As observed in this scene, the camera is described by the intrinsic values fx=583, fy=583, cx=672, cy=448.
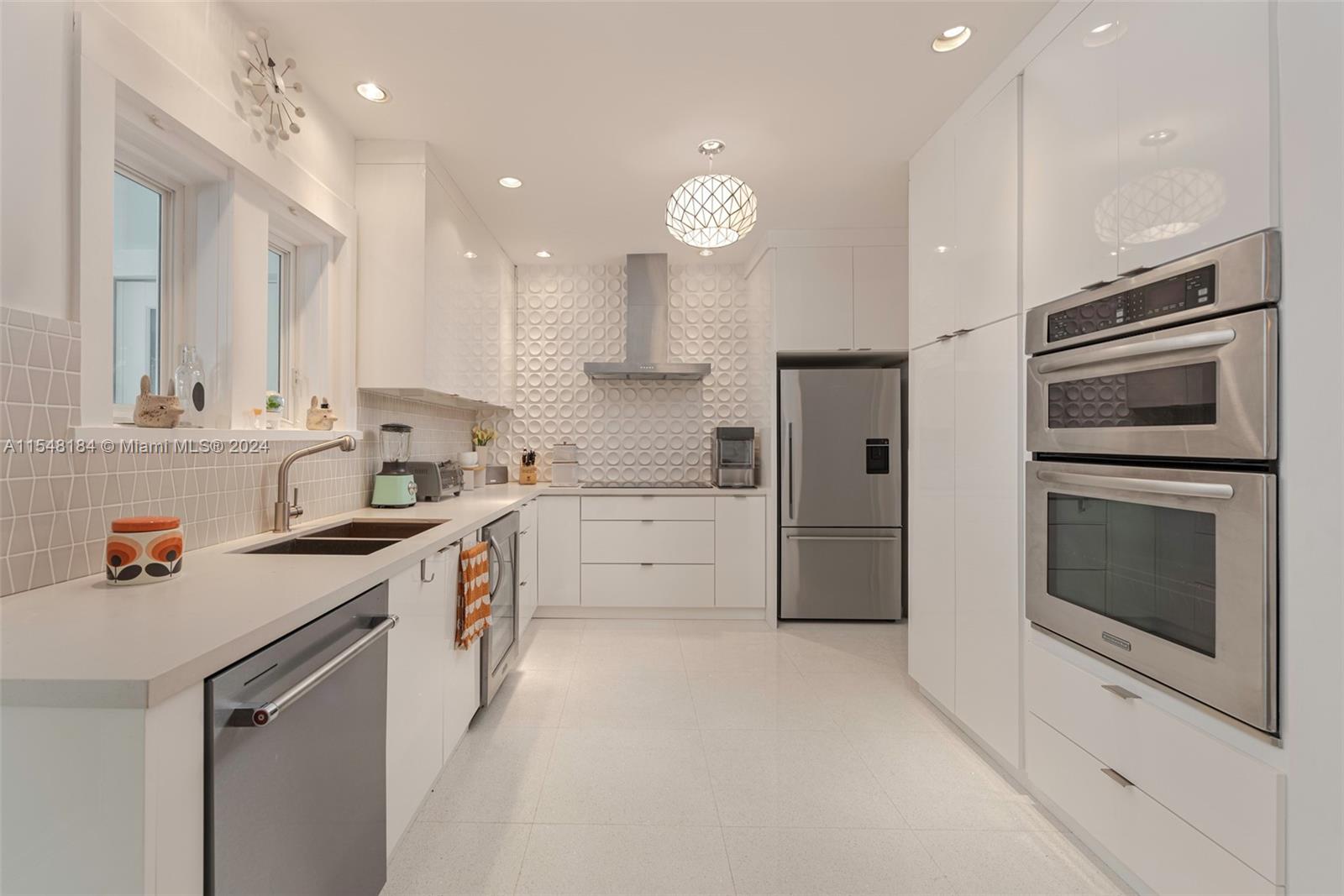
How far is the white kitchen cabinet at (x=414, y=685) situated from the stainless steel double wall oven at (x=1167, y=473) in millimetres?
1857

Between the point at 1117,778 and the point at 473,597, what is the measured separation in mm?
1964

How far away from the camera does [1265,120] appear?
1.12 meters

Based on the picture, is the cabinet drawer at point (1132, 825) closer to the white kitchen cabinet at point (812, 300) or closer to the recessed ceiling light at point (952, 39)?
the recessed ceiling light at point (952, 39)

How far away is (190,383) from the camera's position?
1.65 metres

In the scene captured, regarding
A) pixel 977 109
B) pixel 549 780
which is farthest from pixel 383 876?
pixel 977 109

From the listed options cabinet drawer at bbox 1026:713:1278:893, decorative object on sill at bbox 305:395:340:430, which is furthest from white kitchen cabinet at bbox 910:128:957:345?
decorative object on sill at bbox 305:395:340:430

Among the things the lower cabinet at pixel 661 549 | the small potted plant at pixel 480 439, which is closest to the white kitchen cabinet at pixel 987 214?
the lower cabinet at pixel 661 549

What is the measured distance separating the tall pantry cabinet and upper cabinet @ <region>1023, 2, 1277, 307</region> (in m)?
0.15

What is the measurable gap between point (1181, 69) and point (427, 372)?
104 inches

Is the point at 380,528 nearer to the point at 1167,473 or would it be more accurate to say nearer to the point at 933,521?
the point at 933,521

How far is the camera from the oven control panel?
1264 mm

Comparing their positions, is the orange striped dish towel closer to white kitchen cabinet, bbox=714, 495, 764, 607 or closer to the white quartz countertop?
the white quartz countertop

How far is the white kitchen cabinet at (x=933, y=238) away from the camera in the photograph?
231 cm

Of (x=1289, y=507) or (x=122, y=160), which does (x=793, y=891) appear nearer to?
(x=1289, y=507)
